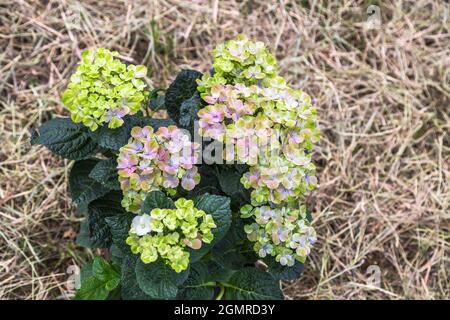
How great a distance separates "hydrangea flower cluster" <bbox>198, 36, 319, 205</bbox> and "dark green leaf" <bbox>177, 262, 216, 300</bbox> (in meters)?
0.30

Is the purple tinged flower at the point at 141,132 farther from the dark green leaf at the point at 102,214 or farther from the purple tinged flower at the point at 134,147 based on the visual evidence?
the dark green leaf at the point at 102,214

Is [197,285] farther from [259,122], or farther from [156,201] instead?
[259,122]

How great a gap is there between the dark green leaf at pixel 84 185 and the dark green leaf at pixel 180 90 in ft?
0.93

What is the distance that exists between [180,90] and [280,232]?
1.59 ft

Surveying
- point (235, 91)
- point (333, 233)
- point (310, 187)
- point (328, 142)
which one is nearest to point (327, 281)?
point (333, 233)

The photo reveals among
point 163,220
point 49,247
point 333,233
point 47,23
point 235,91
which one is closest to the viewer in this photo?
point 163,220

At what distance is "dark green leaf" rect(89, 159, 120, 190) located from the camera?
154cm

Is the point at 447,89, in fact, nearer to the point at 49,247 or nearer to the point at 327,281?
the point at 327,281

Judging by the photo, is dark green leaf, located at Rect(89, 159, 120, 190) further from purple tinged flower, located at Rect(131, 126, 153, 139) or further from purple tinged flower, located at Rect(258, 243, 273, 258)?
purple tinged flower, located at Rect(258, 243, 273, 258)

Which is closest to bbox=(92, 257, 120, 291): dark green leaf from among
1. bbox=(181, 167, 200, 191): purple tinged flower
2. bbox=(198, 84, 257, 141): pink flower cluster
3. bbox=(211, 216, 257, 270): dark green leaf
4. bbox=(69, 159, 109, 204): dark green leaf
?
bbox=(69, 159, 109, 204): dark green leaf

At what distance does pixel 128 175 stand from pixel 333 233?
1159 mm

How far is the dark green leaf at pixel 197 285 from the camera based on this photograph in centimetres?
165

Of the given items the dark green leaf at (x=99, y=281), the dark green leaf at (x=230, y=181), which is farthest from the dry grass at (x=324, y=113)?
the dark green leaf at (x=230, y=181)

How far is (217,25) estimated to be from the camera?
2656 millimetres
